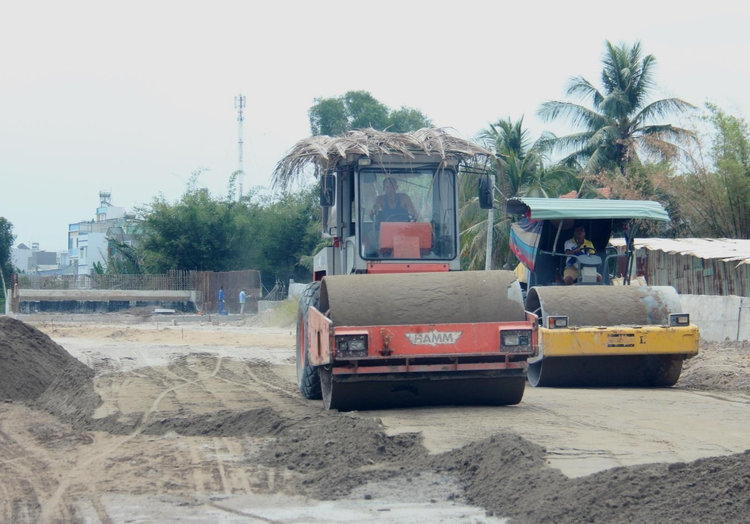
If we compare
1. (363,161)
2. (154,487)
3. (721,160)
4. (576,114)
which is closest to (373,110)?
A: (576,114)

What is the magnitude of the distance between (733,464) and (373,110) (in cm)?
5306

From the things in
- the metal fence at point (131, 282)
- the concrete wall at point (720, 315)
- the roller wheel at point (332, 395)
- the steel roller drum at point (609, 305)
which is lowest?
the roller wheel at point (332, 395)

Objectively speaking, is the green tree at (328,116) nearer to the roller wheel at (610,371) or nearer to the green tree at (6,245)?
the green tree at (6,245)

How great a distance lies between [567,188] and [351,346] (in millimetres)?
25318

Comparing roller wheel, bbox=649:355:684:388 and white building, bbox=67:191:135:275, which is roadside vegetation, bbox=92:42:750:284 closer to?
roller wheel, bbox=649:355:684:388

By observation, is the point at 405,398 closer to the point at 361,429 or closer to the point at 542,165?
the point at 361,429

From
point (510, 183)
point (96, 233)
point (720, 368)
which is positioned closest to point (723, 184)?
point (510, 183)

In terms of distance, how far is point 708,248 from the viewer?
64.0 feet

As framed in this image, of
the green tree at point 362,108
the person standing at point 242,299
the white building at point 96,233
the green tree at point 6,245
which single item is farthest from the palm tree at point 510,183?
the white building at point 96,233

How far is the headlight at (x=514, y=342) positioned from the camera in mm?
8172

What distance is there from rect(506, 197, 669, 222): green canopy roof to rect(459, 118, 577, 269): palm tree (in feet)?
47.1

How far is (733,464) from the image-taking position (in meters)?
5.18

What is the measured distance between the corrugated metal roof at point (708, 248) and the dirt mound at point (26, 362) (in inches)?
482

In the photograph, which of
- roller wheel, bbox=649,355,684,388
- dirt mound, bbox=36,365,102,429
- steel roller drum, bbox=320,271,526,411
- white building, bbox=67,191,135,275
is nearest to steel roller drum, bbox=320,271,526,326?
steel roller drum, bbox=320,271,526,411
